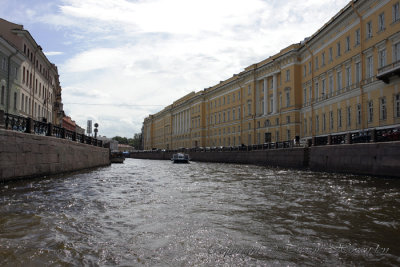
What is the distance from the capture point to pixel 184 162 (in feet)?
139

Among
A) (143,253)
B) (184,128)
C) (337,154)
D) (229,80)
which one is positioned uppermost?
(229,80)

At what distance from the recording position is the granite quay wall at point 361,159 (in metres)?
14.6

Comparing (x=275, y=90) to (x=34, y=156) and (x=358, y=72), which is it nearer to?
(x=358, y=72)

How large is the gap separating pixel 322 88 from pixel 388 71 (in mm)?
12026

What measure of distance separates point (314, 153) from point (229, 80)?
35.8 meters

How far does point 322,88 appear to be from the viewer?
33719 millimetres

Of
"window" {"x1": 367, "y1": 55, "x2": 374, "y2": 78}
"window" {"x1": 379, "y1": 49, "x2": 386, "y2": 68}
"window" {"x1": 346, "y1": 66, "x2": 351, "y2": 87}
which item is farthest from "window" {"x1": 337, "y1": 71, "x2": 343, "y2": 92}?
"window" {"x1": 379, "y1": 49, "x2": 386, "y2": 68}

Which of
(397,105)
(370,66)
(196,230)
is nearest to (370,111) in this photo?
(397,105)

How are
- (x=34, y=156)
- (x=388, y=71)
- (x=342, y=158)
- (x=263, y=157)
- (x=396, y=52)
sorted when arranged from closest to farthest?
(x=34, y=156) → (x=342, y=158) → (x=388, y=71) → (x=396, y=52) → (x=263, y=157)

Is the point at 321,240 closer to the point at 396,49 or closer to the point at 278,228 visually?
the point at 278,228

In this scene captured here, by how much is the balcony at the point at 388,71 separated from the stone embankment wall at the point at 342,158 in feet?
20.0

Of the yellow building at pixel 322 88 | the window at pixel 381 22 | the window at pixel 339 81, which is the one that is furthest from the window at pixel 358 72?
the window at pixel 381 22

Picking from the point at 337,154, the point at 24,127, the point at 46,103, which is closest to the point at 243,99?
the point at 46,103

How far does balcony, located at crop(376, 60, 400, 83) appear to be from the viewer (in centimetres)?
2119
